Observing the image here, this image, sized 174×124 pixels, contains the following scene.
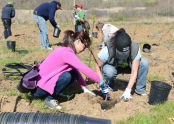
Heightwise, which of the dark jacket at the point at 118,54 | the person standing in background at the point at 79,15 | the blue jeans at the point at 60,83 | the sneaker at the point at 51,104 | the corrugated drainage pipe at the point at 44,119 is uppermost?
the person standing in background at the point at 79,15

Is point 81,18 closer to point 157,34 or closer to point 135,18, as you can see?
point 157,34

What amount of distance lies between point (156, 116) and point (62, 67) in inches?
56.1

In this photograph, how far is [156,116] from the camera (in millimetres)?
2584

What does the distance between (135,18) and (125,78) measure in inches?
460

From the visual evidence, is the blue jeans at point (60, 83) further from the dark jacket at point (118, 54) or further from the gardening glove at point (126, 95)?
the gardening glove at point (126, 95)

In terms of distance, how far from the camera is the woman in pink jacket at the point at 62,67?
2.60 metres

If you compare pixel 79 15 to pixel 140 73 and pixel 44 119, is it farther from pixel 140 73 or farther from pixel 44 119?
pixel 44 119

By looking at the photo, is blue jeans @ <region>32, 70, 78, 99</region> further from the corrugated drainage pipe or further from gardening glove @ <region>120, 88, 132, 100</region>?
gardening glove @ <region>120, 88, 132, 100</region>

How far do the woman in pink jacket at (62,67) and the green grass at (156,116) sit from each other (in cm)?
60

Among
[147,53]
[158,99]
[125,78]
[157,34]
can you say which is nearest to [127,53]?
[158,99]

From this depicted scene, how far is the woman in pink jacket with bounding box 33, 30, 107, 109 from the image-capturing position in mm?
2604

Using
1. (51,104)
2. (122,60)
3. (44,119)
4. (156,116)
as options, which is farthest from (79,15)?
(44,119)

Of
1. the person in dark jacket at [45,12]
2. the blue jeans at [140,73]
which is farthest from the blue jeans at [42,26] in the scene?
the blue jeans at [140,73]

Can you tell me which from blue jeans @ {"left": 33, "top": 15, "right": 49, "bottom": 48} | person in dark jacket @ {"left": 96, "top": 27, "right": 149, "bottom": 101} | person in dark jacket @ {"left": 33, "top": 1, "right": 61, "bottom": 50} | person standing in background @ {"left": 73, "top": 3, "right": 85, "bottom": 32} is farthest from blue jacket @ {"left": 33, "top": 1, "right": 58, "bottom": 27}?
person in dark jacket @ {"left": 96, "top": 27, "right": 149, "bottom": 101}
